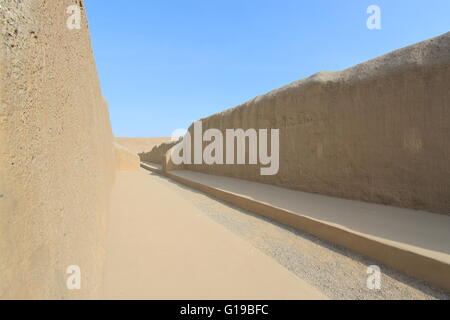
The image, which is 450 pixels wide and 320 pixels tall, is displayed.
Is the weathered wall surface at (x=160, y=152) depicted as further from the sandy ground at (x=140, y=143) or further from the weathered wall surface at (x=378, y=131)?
the sandy ground at (x=140, y=143)

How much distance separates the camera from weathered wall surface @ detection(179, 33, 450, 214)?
11.3ft

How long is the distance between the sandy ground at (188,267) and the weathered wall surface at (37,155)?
53cm

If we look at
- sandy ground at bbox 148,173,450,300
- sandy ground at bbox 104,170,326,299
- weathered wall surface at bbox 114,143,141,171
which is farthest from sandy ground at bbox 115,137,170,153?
sandy ground at bbox 104,170,326,299

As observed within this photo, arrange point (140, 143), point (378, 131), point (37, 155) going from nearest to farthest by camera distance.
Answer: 1. point (37, 155)
2. point (378, 131)
3. point (140, 143)

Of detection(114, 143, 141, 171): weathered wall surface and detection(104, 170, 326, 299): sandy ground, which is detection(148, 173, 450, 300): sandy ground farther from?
detection(114, 143, 141, 171): weathered wall surface

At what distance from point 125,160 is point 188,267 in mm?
12310

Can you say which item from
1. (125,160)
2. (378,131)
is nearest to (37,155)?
(378,131)

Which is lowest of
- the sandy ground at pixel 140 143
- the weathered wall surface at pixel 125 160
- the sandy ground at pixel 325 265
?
the sandy ground at pixel 325 265

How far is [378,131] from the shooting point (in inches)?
162

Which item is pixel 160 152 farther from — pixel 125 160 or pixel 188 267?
pixel 188 267

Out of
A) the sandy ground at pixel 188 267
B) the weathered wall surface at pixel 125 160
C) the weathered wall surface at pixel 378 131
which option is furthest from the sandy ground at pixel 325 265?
the weathered wall surface at pixel 125 160

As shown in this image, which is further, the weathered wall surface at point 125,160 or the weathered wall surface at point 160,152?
the weathered wall surface at point 160,152

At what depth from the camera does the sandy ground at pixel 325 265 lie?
2002 mm

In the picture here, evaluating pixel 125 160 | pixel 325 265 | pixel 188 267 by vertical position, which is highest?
pixel 125 160
